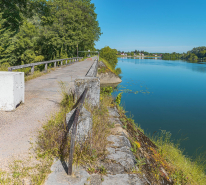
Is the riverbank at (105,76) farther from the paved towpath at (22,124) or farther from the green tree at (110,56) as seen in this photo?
the green tree at (110,56)

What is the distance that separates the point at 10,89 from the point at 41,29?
3520 cm

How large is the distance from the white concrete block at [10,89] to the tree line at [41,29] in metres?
15.6

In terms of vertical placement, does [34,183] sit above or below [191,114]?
above

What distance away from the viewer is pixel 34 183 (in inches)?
94.8

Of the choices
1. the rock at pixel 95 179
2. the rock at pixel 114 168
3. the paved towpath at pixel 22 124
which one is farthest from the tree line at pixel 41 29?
the rock at pixel 95 179

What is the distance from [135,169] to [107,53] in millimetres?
51852

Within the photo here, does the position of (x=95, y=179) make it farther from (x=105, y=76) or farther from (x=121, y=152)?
(x=105, y=76)

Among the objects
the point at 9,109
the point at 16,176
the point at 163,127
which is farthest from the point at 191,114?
the point at 16,176

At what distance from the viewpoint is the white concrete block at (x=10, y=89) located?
4.73 meters

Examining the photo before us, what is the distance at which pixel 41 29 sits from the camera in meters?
36.1

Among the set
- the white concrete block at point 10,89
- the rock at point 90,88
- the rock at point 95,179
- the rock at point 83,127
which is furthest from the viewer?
the white concrete block at point 10,89

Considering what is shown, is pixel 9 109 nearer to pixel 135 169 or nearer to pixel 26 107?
pixel 26 107

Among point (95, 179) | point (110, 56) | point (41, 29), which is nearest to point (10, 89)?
point (95, 179)

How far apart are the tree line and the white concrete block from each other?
51.1 feet
